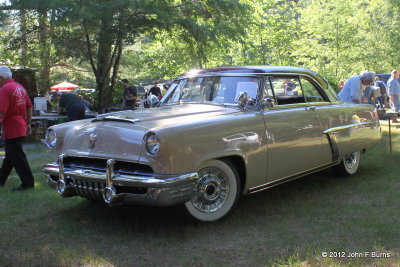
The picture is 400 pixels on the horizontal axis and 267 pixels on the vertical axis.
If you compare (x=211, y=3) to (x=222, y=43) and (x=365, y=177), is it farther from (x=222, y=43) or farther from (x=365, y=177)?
(x=365, y=177)

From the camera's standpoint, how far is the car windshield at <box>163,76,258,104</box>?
512 centimetres

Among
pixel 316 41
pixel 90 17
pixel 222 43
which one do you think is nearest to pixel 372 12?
pixel 316 41

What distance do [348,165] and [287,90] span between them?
1.78 metres

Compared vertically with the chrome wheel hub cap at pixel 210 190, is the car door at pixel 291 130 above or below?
above

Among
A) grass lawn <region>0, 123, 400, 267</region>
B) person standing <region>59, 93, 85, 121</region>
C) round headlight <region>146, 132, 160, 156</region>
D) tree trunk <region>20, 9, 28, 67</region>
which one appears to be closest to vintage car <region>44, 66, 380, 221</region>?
round headlight <region>146, 132, 160, 156</region>

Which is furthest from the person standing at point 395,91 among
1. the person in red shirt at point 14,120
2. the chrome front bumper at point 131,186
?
the chrome front bumper at point 131,186

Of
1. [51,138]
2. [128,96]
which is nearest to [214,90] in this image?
[51,138]

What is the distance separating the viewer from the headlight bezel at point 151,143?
3881 millimetres

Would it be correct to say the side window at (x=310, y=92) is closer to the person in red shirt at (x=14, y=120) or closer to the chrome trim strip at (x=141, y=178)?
the chrome trim strip at (x=141, y=178)

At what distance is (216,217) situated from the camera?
439 centimetres

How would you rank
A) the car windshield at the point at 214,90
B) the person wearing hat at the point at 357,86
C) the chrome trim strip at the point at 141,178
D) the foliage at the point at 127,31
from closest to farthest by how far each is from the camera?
the chrome trim strip at the point at 141,178, the car windshield at the point at 214,90, the person wearing hat at the point at 357,86, the foliage at the point at 127,31

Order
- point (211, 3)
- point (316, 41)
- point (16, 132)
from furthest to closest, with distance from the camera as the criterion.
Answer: point (316, 41) → point (211, 3) → point (16, 132)

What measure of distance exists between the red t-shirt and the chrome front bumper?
2.04 meters

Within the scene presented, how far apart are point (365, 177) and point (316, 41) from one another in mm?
25210
